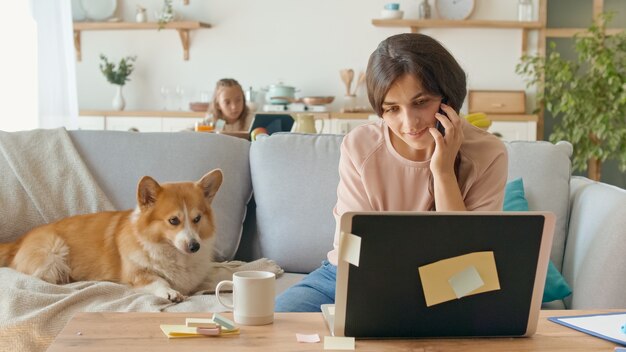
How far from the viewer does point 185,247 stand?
7.53 ft

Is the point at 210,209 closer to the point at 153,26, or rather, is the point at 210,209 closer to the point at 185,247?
the point at 185,247

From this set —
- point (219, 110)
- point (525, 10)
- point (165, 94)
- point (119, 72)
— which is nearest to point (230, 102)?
point (219, 110)

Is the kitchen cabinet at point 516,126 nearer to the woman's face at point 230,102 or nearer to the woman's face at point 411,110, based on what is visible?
the woman's face at point 230,102

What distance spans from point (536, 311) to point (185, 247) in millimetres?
1305

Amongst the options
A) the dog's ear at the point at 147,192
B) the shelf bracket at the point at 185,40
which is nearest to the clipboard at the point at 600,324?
the dog's ear at the point at 147,192

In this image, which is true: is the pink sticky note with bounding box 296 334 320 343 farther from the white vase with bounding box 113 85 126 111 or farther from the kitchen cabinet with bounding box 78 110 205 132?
the white vase with bounding box 113 85 126 111

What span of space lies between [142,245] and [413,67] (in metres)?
1.14

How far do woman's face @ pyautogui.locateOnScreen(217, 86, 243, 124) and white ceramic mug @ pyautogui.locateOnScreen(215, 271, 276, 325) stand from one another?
381cm

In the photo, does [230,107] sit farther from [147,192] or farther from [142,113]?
[147,192]

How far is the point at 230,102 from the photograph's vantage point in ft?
16.5

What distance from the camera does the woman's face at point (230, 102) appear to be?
5.02 metres

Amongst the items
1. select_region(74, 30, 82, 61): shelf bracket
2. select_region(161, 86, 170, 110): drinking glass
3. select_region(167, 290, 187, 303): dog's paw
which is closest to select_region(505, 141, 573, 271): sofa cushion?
select_region(167, 290, 187, 303): dog's paw

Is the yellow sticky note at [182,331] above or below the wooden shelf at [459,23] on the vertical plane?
below

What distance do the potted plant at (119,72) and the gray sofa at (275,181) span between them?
3.43m
